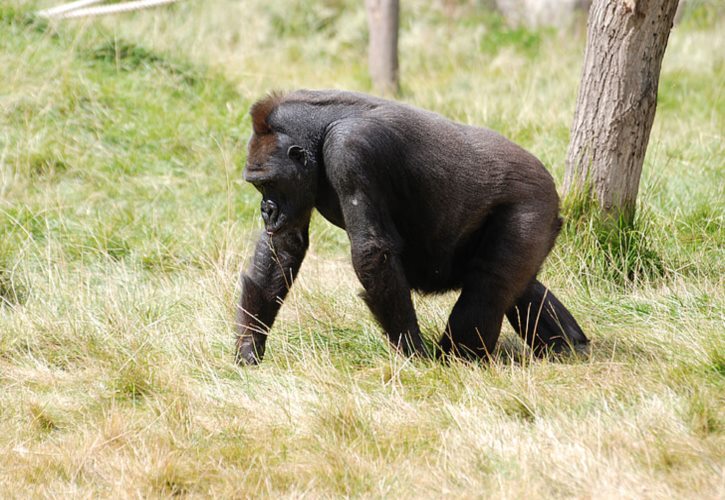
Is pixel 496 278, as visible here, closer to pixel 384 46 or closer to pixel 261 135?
pixel 261 135

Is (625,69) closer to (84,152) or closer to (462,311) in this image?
(462,311)

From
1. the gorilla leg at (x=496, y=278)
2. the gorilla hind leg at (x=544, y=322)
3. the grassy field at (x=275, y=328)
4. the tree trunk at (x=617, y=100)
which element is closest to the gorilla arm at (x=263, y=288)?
the grassy field at (x=275, y=328)

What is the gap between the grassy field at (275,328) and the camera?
3699 mm

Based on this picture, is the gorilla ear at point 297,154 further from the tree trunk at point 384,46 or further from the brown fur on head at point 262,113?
the tree trunk at point 384,46

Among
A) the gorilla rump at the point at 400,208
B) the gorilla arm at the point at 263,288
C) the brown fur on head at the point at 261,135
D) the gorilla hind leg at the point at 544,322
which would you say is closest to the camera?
the gorilla rump at the point at 400,208

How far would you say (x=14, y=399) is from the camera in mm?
4594

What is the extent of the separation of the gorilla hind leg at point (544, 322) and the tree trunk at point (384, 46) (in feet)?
18.3

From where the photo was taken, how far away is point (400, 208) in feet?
16.0

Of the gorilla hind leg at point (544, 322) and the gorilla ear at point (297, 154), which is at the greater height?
the gorilla ear at point (297, 154)

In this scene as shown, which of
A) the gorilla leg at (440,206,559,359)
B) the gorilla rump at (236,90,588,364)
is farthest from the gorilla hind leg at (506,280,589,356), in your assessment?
the gorilla leg at (440,206,559,359)

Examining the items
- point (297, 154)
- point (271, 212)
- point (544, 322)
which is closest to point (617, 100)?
point (544, 322)

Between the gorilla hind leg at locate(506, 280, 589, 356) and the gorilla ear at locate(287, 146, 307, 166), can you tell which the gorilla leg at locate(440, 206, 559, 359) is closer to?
the gorilla hind leg at locate(506, 280, 589, 356)

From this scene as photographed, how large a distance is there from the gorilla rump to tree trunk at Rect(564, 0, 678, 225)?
1072 mm

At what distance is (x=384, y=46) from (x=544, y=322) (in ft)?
19.6
